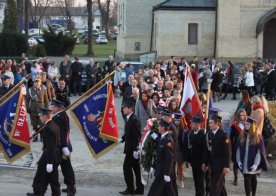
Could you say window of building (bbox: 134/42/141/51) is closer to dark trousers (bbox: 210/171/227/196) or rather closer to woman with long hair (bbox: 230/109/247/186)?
woman with long hair (bbox: 230/109/247/186)

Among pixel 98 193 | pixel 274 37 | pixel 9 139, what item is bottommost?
pixel 98 193

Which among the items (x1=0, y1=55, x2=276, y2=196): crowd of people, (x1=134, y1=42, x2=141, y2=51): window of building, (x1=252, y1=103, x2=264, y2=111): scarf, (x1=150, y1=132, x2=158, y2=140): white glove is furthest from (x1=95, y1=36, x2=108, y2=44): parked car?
(x1=150, y1=132, x2=158, y2=140): white glove

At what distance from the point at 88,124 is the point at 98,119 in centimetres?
23

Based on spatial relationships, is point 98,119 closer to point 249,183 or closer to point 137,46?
point 249,183

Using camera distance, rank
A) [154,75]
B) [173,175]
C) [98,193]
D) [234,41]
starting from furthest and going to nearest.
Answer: [234,41]
[154,75]
[98,193]
[173,175]

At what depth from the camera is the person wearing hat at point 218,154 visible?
11031mm

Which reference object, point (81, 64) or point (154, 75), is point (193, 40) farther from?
point (154, 75)

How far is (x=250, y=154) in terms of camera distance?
1174 centimetres

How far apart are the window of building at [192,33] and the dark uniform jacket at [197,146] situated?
3635 cm

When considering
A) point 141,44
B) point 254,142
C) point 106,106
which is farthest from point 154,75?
point 141,44

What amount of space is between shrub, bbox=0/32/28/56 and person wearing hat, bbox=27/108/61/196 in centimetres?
3334

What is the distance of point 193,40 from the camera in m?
48.0

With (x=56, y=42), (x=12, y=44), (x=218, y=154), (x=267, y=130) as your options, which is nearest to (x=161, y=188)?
(x=218, y=154)

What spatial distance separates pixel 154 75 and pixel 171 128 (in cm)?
1147
